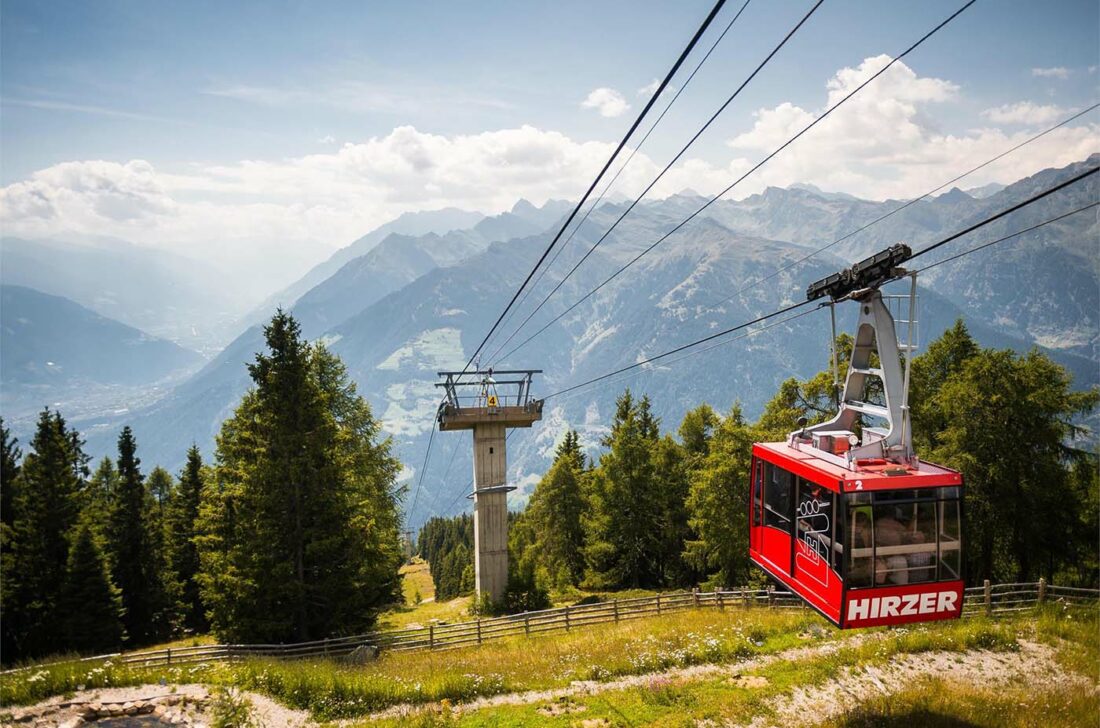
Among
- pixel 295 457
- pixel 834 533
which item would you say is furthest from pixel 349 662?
pixel 834 533

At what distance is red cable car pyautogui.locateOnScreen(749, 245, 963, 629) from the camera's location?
1048 centimetres

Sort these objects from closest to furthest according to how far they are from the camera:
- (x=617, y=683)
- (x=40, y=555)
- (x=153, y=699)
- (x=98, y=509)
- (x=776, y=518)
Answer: (x=776, y=518) → (x=153, y=699) → (x=617, y=683) → (x=40, y=555) → (x=98, y=509)

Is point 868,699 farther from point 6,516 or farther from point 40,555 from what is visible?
point 6,516

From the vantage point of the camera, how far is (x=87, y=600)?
3166 centimetres

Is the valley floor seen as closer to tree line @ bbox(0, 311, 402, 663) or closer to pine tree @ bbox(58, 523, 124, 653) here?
tree line @ bbox(0, 311, 402, 663)

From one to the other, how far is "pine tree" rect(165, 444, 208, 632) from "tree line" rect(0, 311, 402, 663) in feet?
0.31

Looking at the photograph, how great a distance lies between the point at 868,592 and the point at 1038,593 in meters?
14.5

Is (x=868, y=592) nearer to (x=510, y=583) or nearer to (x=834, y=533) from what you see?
(x=834, y=533)

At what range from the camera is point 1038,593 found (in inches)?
785

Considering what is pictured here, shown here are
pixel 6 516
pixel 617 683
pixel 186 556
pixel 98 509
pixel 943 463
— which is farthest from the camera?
pixel 186 556

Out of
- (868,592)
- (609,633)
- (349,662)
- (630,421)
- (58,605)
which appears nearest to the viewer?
(868,592)

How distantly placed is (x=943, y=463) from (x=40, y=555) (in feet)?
139

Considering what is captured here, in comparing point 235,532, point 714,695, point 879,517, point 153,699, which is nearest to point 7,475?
point 235,532

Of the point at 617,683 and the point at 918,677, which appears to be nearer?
the point at 918,677
